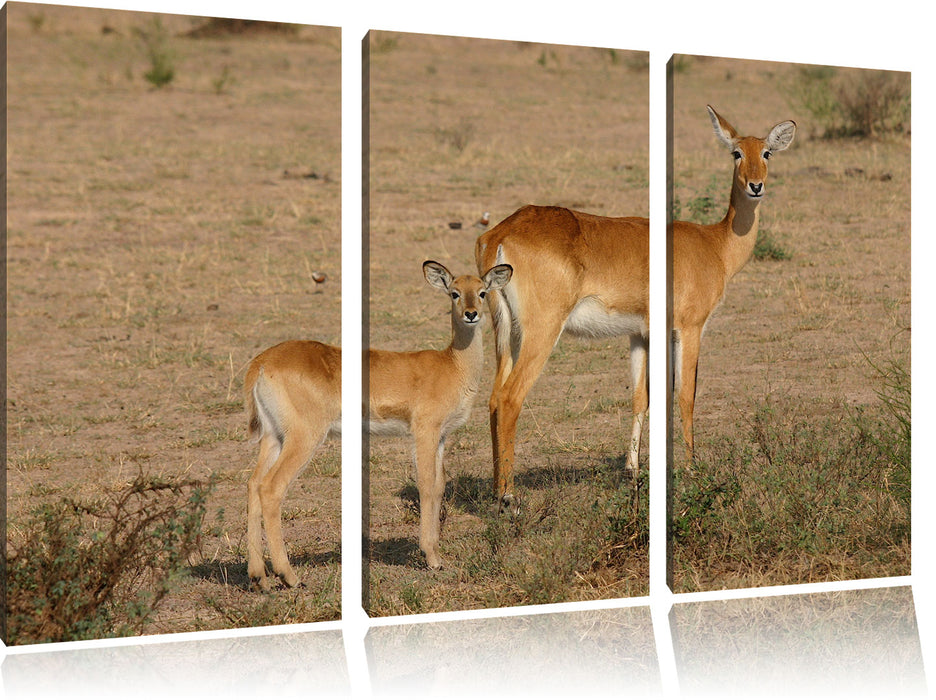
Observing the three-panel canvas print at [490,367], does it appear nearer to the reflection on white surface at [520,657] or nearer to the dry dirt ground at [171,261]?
the dry dirt ground at [171,261]

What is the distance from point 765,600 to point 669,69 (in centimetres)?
239

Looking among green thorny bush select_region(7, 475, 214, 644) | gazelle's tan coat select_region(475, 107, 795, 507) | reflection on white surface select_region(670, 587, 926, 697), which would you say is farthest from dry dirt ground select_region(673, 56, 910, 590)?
green thorny bush select_region(7, 475, 214, 644)

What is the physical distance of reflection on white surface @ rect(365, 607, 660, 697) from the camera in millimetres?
5188

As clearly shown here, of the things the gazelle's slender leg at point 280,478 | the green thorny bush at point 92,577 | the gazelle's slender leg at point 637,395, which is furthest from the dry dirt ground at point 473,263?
the green thorny bush at point 92,577

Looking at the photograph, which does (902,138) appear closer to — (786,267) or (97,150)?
(786,267)

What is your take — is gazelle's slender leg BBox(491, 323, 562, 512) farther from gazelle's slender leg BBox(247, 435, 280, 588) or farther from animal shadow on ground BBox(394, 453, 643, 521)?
gazelle's slender leg BBox(247, 435, 280, 588)

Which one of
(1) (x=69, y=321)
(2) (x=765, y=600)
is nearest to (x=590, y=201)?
(1) (x=69, y=321)

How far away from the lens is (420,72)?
45.7 ft

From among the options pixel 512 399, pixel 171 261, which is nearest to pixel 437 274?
pixel 512 399

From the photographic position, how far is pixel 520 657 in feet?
17.9

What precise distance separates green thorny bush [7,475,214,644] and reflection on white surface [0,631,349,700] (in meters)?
0.10

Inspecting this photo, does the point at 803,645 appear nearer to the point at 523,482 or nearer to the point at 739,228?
the point at 523,482

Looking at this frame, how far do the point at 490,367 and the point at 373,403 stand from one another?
7.41 feet

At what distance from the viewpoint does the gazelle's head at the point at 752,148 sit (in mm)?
6840
